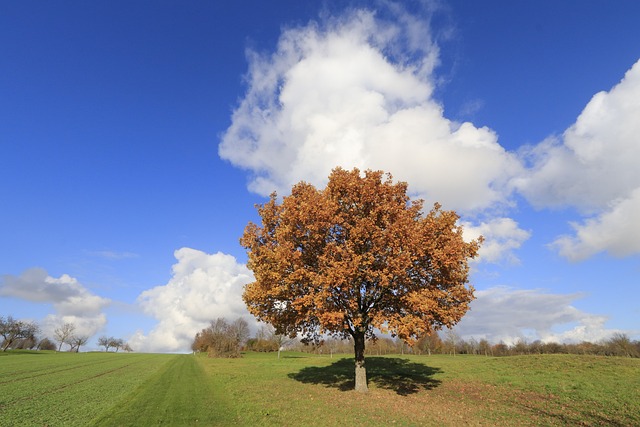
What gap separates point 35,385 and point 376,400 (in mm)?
29463

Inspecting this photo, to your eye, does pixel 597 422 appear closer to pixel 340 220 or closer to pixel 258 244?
pixel 340 220

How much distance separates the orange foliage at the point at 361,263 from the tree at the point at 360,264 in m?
0.06

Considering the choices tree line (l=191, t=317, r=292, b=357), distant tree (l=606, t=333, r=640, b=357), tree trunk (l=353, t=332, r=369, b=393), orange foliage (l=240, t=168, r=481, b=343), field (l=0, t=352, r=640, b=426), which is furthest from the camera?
tree line (l=191, t=317, r=292, b=357)

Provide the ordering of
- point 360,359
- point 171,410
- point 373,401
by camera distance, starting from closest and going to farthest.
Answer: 1. point 171,410
2. point 373,401
3. point 360,359

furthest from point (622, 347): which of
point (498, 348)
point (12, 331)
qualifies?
point (12, 331)

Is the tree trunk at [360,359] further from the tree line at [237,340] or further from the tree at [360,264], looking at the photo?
the tree line at [237,340]

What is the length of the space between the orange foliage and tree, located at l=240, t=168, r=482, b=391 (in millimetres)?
63

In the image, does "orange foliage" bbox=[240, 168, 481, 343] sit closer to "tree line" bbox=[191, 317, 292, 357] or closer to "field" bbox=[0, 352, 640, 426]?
"field" bbox=[0, 352, 640, 426]

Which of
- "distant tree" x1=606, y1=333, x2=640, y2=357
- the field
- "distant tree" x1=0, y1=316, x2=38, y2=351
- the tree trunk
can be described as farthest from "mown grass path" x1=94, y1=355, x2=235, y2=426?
"distant tree" x1=0, y1=316, x2=38, y2=351

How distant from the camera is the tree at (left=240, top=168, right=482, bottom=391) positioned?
20.3 meters

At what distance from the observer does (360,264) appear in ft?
68.9

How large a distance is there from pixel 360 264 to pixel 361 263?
0.20m

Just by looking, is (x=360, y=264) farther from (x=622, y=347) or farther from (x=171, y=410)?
(x=622, y=347)

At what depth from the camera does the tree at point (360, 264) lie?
20.3 m
